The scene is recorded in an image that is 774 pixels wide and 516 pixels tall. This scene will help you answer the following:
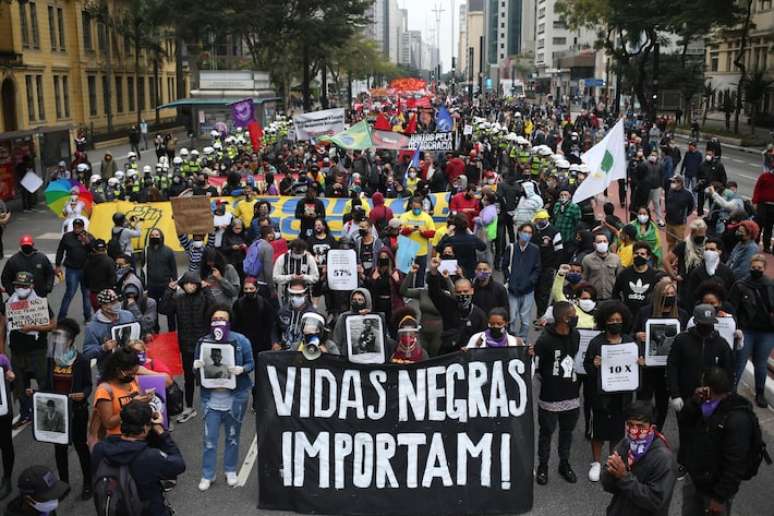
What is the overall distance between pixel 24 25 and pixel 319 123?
2632cm

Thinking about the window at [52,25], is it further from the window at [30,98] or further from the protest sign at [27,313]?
the protest sign at [27,313]

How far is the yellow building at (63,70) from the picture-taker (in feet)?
138

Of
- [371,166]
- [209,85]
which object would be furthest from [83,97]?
[371,166]

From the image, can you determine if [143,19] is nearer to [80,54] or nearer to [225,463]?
[80,54]

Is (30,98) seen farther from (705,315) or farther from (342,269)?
(705,315)

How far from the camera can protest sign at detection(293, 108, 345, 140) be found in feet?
78.6

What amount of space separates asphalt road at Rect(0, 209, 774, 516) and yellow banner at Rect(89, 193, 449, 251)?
7.71 m

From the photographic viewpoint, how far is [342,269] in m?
10.1

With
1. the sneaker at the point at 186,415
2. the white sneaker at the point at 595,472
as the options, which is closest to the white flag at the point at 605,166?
the white sneaker at the point at 595,472

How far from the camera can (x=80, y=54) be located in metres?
50.9

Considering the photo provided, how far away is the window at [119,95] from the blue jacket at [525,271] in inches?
2085

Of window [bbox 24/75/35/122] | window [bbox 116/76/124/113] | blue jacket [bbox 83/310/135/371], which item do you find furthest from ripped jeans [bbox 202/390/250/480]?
window [bbox 116/76/124/113]

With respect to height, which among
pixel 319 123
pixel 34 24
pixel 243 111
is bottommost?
pixel 319 123

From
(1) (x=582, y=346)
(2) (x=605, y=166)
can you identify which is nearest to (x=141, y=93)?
(2) (x=605, y=166)
